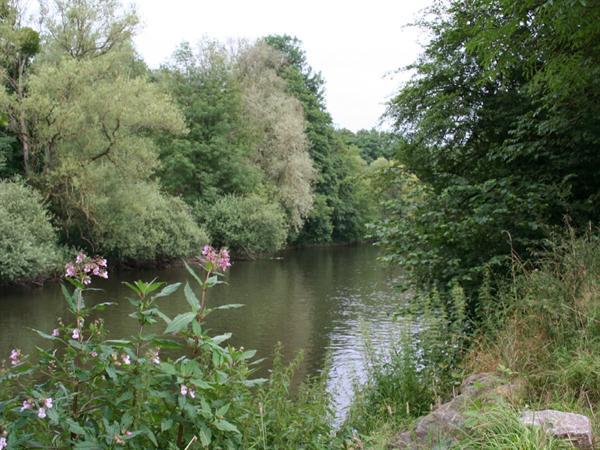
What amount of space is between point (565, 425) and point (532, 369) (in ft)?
5.18

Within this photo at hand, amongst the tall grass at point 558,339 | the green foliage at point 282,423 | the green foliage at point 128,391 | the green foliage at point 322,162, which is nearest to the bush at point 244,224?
the green foliage at point 322,162

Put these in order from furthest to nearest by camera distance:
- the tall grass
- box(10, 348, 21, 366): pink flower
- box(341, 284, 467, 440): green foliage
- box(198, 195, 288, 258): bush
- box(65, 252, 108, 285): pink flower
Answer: box(198, 195, 288, 258): bush → box(341, 284, 467, 440): green foliage → the tall grass → box(65, 252, 108, 285): pink flower → box(10, 348, 21, 366): pink flower

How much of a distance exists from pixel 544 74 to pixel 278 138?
1275 inches

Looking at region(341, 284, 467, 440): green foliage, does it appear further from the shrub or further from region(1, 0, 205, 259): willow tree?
the shrub

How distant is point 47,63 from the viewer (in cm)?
2547

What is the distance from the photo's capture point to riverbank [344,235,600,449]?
3.10 meters

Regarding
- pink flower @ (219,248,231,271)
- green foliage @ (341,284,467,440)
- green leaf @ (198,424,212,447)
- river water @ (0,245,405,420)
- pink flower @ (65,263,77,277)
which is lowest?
river water @ (0,245,405,420)

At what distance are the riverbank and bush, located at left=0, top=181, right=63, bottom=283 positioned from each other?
57.3ft

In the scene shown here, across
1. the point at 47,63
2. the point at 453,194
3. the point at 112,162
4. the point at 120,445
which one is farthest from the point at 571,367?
the point at 47,63

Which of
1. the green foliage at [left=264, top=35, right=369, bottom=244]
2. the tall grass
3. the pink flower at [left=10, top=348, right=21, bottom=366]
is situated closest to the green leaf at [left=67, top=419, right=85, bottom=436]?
the pink flower at [left=10, top=348, right=21, bottom=366]

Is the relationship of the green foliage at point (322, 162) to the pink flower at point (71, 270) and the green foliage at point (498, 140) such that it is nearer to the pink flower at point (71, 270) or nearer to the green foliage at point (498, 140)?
the green foliage at point (498, 140)

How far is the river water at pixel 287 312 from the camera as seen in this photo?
42.2ft

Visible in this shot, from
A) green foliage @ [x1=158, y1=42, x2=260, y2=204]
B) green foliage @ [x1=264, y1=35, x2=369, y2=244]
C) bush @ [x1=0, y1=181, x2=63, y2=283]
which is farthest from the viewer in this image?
green foliage @ [x1=264, y1=35, x2=369, y2=244]

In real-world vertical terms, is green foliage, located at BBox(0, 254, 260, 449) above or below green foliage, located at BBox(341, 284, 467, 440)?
above
